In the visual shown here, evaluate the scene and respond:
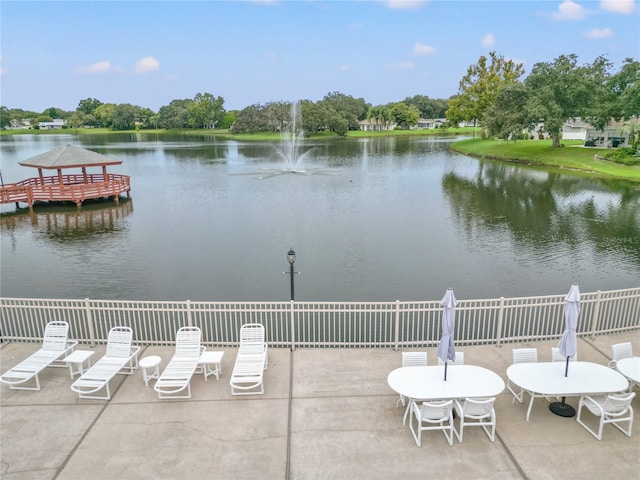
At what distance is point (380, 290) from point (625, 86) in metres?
54.0

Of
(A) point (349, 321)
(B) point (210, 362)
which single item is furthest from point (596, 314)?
(B) point (210, 362)

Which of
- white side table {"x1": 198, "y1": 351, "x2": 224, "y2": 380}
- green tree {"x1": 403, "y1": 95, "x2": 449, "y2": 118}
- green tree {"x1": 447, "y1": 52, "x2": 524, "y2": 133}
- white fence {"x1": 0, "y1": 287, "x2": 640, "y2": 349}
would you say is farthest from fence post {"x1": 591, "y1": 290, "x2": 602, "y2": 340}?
green tree {"x1": 403, "y1": 95, "x2": 449, "y2": 118}

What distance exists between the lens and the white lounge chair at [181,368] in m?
8.66

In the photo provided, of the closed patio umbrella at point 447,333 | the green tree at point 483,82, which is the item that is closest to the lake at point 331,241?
the closed patio umbrella at point 447,333

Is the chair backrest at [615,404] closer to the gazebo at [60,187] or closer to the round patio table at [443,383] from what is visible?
the round patio table at [443,383]

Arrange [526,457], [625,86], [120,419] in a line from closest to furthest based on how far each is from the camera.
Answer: [526,457] < [120,419] < [625,86]

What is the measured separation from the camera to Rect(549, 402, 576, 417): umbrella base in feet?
26.5

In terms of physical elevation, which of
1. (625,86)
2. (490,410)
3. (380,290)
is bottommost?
(380,290)

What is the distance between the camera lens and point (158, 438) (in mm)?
7562

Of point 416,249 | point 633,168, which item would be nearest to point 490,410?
point 416,249

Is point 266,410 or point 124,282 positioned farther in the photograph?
point 124,282

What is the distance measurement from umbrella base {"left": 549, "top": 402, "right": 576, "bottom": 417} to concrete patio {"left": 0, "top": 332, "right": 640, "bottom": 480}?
0.38 feet

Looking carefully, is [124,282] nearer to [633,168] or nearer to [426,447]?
[426,447]

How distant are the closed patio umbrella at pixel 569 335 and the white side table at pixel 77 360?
30.7 feet
